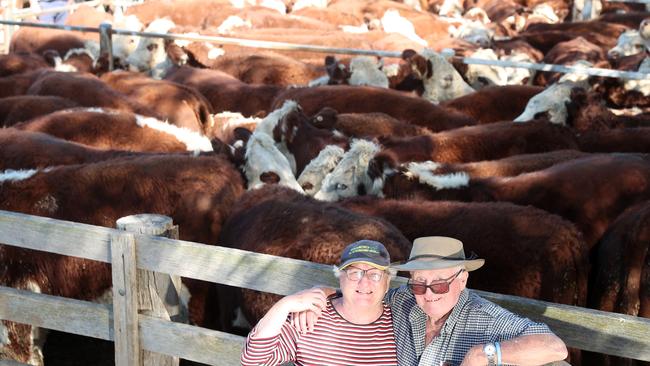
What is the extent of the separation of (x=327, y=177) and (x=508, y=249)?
2.25 metres

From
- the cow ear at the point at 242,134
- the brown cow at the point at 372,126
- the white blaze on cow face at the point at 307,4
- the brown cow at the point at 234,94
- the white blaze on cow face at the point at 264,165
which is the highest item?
the white blaze on cow face at the point at 264,165

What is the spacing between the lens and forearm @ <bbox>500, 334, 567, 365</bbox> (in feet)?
9.05

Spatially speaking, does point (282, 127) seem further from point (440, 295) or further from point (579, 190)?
point (440, 295)

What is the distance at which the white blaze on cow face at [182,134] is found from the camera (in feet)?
26.6

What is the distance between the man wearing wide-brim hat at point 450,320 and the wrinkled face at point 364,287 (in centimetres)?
8

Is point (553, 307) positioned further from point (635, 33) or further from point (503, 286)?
point (635, 33)

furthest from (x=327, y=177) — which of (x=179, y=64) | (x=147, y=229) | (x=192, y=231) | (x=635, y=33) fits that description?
(x=635, y=33)

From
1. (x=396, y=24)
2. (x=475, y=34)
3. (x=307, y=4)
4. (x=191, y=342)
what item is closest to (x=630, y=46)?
(x=475, y=34)

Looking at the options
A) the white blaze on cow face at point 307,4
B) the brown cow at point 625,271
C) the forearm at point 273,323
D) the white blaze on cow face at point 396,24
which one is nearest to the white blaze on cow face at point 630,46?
the white blaze on cow face at point 396,24

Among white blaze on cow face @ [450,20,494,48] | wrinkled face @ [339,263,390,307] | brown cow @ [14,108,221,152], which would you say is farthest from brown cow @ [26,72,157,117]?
white blaze on cow face @ [450,20,494,48]

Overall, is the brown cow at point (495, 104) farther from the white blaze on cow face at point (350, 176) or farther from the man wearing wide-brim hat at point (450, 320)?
the man wearing wide-brim hat at point (450, 320)

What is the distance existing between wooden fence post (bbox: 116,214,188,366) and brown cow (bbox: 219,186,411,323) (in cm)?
69

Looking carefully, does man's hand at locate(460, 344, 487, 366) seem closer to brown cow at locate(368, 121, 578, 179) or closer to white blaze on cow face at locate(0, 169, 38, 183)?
white blaze on cow face at locate(0, 169, 38, 183)

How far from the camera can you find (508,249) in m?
5.09
